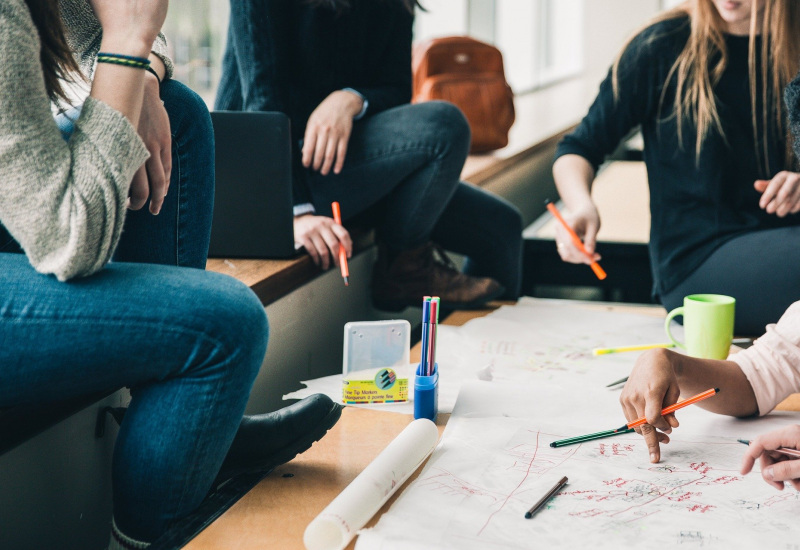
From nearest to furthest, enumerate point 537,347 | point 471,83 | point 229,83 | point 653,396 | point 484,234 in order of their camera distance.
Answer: point 653,396, point 537,347, point 229,83, point 484,234, point 471,83

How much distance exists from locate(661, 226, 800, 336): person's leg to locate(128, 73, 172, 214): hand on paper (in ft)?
3.44

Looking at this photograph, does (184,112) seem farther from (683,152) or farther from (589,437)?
(683,152)

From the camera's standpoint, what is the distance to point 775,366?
3.33 ft

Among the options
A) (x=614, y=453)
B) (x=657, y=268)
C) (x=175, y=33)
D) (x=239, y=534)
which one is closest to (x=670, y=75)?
(x=657, y=268)

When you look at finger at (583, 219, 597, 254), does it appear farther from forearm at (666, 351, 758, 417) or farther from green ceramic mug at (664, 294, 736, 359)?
forearm at (666, 351, 758, 417)

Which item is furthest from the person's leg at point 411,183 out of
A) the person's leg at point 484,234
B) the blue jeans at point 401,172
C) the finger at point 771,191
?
the finger at point 771,191

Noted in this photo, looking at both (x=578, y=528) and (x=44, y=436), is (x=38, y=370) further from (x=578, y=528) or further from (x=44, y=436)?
(x=578, y=528)

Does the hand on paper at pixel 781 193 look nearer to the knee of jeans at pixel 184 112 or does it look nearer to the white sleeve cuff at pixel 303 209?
the white sleeve cuff at pixel 303 209

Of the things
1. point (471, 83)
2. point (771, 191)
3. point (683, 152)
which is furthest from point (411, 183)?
point (471, 83)

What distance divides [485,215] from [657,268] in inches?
14.6

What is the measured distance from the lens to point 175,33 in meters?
2.33

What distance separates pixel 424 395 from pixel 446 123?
2.10 ft

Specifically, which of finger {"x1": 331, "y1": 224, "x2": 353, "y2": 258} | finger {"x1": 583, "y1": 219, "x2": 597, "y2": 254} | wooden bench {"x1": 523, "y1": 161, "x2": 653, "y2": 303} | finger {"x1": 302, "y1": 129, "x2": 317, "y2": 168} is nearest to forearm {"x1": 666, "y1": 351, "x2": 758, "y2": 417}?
finger {"x1": 583, "y1": 219, "x2": 597, "y2": 254}

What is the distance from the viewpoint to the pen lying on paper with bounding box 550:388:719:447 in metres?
0.91
